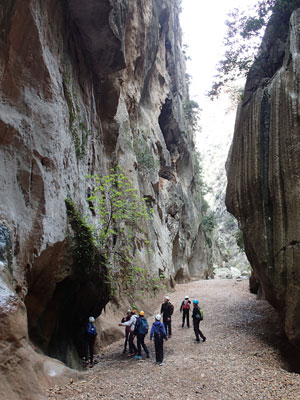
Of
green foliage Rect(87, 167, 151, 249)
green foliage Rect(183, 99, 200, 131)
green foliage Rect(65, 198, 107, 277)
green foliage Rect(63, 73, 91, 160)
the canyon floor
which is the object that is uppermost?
green foliage Rect(183, 99, 200, 131)

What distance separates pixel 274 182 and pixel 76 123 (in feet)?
24.4

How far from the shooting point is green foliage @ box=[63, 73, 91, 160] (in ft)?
36.3

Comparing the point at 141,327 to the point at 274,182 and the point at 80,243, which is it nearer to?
the point at 80,243

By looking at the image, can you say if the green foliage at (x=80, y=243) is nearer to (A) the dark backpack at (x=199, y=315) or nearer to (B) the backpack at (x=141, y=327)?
(B) the backpack at (x=141, y=327)

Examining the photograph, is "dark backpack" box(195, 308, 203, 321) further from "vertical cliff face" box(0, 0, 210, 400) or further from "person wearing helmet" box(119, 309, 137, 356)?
"vertical cliff face" box(0, 0, 210, 400)

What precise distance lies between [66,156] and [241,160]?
7.17 metres

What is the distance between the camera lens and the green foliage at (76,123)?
435 inches

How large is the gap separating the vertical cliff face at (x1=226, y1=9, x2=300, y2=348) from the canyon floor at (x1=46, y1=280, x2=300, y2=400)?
1425 mm

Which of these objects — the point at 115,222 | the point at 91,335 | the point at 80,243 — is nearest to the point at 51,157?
the point at 80,243

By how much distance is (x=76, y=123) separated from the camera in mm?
11781

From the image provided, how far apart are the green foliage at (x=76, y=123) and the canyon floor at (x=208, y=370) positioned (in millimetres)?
7296

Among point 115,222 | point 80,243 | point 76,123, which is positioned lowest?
point 80,243

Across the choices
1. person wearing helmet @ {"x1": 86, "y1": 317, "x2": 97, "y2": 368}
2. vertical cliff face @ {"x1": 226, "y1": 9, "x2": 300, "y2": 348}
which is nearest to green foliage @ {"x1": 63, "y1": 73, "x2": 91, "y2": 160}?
person wearing helmet @ {"x1": 86, "y1": 317, "x2": 97, "y2": 368}

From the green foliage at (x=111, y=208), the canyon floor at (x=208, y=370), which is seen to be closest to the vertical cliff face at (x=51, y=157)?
the green foliage at (x=111, y=208)
